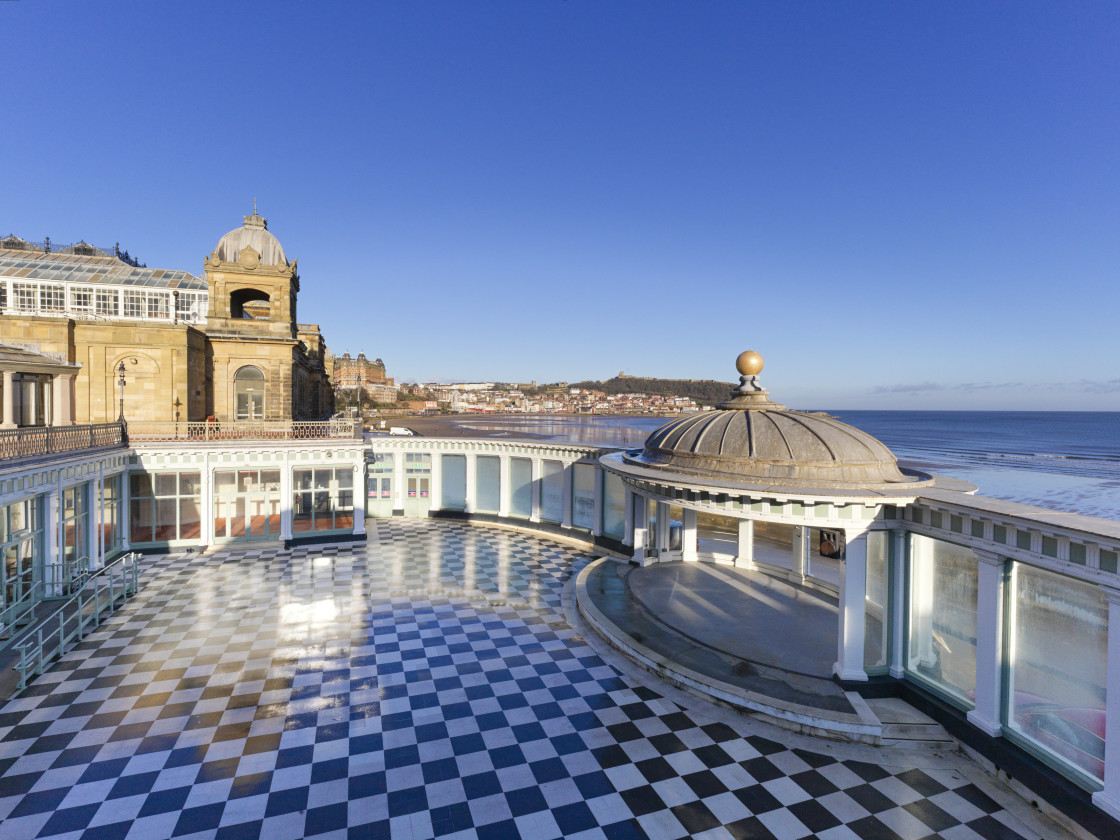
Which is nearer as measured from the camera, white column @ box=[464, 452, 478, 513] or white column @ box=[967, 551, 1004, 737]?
white column @ box=[967, 551, 1004, 737]

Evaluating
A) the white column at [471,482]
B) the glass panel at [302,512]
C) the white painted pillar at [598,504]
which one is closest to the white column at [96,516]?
the glass panel at [302,512]

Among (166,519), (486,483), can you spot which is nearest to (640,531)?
(486,483)

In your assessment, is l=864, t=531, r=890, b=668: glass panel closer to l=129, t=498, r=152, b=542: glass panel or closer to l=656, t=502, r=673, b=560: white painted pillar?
l=656, t=502, r=673, b=560: white painted pillar

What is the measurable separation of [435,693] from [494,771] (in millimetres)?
Answer: 2454

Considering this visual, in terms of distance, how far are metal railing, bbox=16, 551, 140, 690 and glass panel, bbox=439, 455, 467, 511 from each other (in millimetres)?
10404

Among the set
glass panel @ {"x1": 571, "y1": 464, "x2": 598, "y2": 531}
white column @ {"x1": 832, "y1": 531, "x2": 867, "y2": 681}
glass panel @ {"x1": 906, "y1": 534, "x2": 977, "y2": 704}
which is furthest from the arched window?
glass panel @ {"x1": 906, "y1": 534, "x2": 977, "y2": 704}

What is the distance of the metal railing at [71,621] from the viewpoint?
9.71 meters

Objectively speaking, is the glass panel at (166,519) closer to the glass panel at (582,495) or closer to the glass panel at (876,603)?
the glass panel at (582,495)

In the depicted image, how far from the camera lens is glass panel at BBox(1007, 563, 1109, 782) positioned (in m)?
6.37

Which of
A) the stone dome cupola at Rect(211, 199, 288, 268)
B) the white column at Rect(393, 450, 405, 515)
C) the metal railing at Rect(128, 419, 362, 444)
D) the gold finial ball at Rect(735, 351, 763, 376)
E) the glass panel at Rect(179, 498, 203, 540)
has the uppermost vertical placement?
the stone dome cupola at Rect(211, 199, 288, 268)

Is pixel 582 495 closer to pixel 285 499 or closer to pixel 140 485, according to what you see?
pixel 285 499

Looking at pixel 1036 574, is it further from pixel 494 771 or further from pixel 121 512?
pixel 121 512

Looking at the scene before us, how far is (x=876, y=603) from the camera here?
9320 mm

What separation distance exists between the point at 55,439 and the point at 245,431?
7.11 metres
